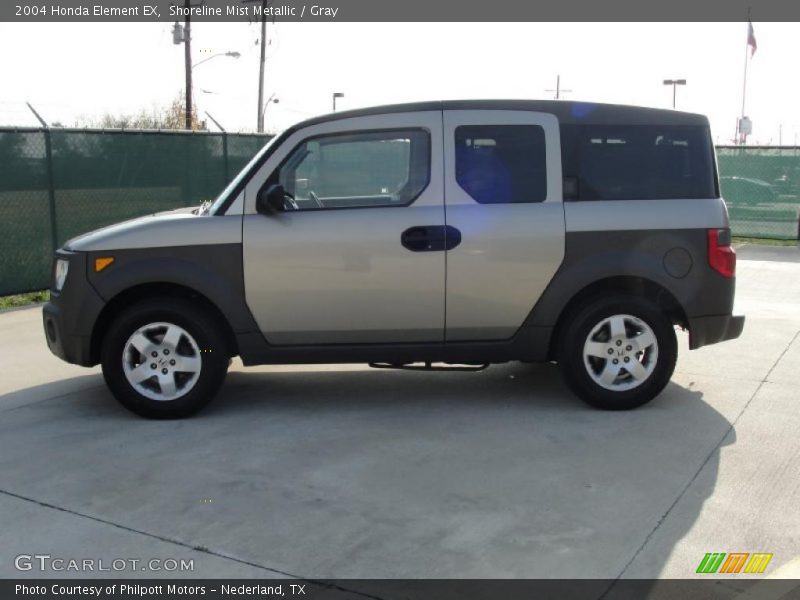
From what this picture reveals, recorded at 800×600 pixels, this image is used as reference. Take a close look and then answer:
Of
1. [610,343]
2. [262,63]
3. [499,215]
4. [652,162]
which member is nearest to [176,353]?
[499,215]

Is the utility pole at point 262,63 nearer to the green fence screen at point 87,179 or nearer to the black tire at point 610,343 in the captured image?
the green fence screen at point 87,179

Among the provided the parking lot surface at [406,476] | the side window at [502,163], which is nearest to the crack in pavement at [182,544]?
the parking lot surface at [406,476]

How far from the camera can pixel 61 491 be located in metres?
4.47

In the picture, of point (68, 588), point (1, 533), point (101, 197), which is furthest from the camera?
point (101, 197)

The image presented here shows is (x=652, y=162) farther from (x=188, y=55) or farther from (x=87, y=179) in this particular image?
(x=188, y=55)

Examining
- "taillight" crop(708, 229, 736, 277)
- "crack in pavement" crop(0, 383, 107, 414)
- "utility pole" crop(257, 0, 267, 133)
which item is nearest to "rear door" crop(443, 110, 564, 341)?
"taillight" crop(708, 229, 736, 277)

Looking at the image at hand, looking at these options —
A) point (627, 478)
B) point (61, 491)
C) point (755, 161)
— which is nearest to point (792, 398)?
point (627, 478)

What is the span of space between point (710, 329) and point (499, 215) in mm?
1582

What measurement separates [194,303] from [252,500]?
180 cm

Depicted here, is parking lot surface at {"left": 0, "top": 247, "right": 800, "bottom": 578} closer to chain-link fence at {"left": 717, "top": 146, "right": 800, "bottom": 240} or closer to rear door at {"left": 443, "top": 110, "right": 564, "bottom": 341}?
rear door at {"left": 443, "top": 110, "right": 564, "bottom": 341}

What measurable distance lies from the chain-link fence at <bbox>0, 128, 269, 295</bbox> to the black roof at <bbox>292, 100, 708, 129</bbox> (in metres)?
5.61

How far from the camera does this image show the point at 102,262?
5660 mm

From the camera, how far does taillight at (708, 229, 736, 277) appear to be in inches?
226

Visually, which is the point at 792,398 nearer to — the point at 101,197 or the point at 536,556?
the point at 536,556
